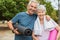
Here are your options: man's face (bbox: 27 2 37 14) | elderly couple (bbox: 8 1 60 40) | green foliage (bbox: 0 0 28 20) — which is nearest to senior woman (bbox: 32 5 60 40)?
elderly couple (bbox: 8 1 60 40)

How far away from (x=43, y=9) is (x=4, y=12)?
11.2m

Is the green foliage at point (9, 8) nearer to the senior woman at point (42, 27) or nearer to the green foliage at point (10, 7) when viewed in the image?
the green foliage at point (10, 7)

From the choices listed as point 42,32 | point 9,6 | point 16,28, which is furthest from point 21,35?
point 9,6

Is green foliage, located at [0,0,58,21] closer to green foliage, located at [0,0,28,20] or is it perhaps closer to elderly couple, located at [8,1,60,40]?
green foliage, located at [0,0,28,20]

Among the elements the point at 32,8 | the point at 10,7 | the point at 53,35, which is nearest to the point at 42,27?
the point at 53,35

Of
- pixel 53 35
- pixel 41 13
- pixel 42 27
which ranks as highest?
pixel 41 13

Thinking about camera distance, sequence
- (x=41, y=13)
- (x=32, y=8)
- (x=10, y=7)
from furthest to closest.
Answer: (x=10, y=7) → (x=32, y=8) → (x=41, y=13)

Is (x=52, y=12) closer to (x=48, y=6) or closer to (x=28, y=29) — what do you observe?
(x=48, y=6)

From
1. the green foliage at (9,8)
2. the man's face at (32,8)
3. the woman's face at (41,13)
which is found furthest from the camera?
the green foliage at (9,8)

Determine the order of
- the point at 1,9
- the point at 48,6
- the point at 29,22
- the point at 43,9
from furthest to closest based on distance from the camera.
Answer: the point at 48,6
the point at 1,9
the point at 29,22
the point at 43,9

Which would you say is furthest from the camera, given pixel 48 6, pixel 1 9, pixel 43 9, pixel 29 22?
pixel 48 6

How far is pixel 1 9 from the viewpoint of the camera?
49.0ft

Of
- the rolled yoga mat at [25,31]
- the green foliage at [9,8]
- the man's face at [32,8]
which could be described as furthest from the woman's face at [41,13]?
the green foliage at [9,8]

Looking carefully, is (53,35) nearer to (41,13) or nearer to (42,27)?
(42,27)
